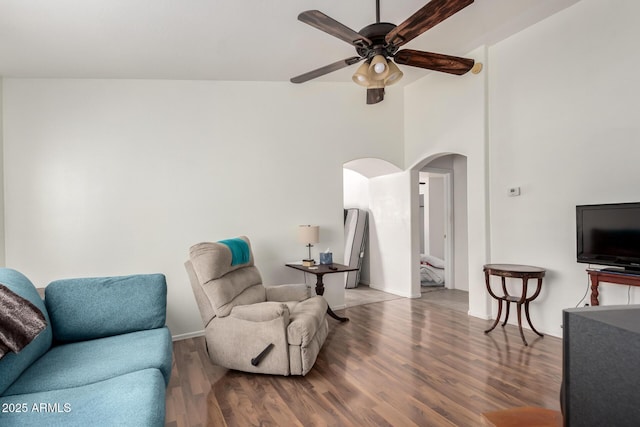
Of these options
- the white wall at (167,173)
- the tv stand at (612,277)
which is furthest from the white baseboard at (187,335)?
the tv stand at (612,277)

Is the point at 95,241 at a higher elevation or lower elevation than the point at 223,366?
higher

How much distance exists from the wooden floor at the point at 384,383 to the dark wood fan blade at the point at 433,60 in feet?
8.14

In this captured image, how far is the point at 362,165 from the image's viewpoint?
5703 mm

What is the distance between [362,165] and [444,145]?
1355mm

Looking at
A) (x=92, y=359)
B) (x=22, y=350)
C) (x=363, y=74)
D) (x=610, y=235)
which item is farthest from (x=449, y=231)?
(x=22, y=350)

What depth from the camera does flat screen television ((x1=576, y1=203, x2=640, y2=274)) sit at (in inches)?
113

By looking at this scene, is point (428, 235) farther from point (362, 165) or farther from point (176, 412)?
point (176, 412)

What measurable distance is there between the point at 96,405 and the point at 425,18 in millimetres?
2673

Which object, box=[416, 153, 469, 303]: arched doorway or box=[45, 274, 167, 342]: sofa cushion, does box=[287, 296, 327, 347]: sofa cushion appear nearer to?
box=[45, 274, 167, 342]: sofa cushion

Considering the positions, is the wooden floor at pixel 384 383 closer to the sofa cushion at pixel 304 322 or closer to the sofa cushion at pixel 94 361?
the sofa cushion at pixel 304 322

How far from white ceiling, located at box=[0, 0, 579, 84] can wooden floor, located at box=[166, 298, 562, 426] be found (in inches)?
111

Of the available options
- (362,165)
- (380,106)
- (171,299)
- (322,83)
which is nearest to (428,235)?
(362,165)

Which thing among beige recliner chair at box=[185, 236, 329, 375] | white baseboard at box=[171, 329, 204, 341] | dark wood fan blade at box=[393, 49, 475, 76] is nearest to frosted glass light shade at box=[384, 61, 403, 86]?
dark wood fan blade at box=[393, 49, 475, 76]

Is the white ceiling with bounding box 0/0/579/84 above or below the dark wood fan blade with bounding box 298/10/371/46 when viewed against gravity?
above
